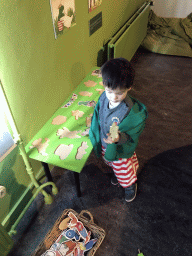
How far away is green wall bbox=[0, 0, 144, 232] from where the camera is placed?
106cm

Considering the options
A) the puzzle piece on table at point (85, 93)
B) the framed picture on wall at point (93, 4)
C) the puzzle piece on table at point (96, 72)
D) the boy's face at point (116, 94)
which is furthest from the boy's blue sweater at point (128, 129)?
the framed picture on wall at point (93, 4)

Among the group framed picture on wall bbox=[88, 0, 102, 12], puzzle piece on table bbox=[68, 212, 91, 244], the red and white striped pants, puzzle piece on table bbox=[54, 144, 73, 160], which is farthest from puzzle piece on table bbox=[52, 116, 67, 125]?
framed picture on wall bbox=[88, 0, 102, 12]

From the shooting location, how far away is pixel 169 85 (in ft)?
9.86

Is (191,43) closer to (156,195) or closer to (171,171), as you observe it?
(171,171)

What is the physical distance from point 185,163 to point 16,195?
1581 millimetres

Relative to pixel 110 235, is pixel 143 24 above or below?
above

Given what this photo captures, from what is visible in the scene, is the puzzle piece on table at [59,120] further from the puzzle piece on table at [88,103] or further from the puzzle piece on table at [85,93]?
the puzzle piece on table at [85,93]

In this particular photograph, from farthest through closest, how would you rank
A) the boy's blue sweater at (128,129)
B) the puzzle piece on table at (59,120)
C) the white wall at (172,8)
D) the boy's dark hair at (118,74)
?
the white wall at (172,8)
the puzzle piece on table at (59,120)
the boy's blue sweater at (128,129)
the boy's dark hair at (118,74)

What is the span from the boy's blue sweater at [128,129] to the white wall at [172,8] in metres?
4.08

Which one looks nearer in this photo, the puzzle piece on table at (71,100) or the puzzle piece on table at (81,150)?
the puzzle piece on table at (81,150)


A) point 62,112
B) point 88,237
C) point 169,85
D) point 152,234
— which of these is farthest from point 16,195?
point 169,85

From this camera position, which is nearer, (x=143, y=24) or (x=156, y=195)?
(x=156, y=195)

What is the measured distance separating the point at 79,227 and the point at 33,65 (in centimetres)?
120

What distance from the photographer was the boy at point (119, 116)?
1.00 m
